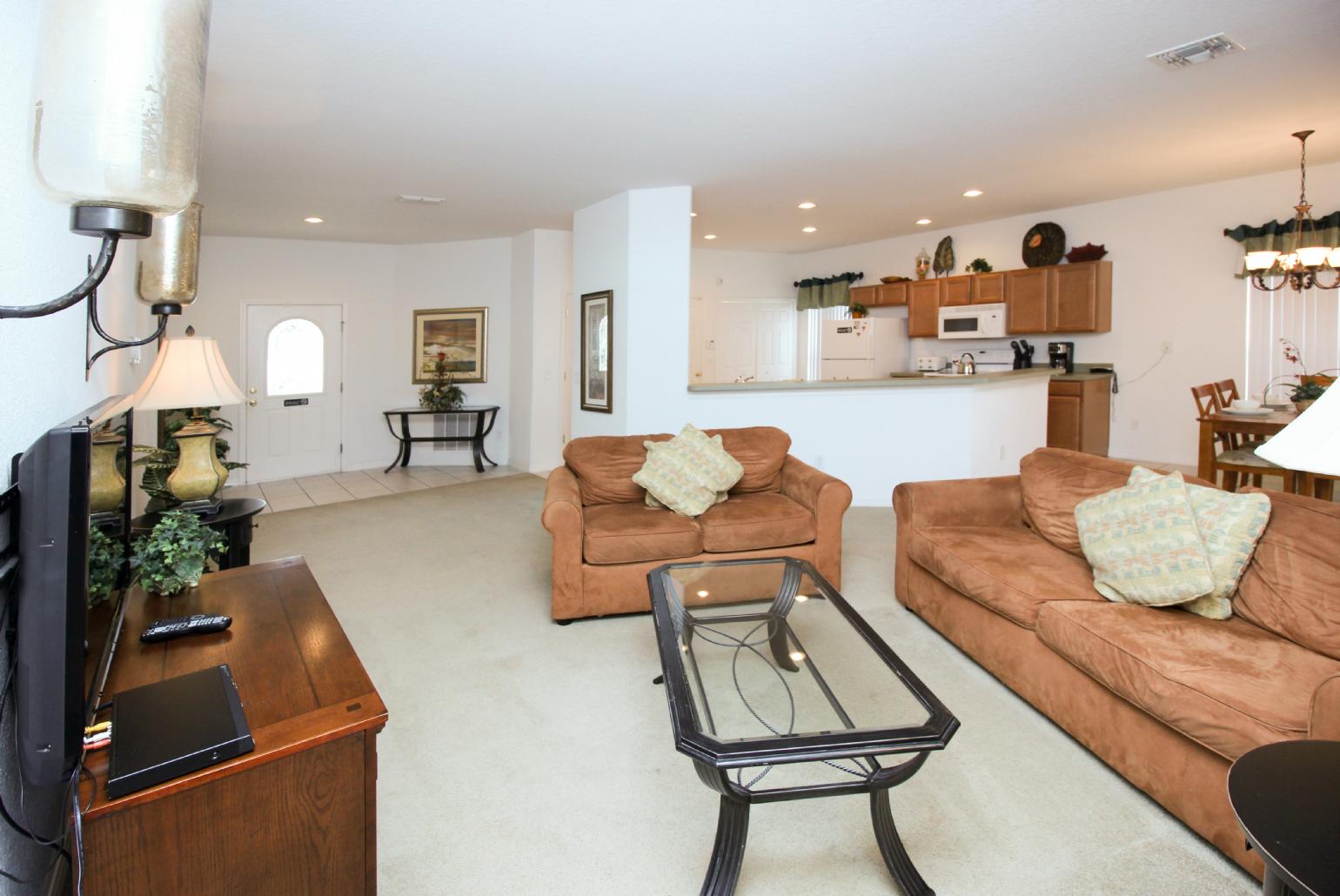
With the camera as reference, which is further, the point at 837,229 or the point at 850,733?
the point at 837,229

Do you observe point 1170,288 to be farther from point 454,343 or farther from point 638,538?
point 454,343

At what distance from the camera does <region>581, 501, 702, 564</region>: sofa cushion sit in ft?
11.1

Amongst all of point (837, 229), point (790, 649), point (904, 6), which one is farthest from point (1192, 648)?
point (837, 229)

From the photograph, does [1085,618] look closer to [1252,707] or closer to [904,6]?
[1252,707]

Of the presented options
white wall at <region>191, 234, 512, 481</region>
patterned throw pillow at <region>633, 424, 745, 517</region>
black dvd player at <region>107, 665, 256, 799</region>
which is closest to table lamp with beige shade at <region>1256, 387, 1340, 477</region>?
black dvd player at <region>107, 665, 256, 799</region>

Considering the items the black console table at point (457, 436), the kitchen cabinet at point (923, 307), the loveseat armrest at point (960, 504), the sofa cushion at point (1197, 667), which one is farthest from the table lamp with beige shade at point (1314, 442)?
the black console table at point (457, 436)

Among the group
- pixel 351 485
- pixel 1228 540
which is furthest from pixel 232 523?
pixel 351 485

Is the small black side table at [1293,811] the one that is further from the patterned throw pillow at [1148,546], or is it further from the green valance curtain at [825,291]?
the green valance curtain at [825,291]

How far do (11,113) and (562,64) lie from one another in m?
2.60

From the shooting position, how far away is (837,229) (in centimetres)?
778

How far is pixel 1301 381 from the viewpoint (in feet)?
16.3

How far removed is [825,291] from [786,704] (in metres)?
7.94

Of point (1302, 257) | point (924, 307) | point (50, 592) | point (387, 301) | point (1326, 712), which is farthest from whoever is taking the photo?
point (387, 301)

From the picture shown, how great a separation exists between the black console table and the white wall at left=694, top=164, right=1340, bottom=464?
18.9ft
